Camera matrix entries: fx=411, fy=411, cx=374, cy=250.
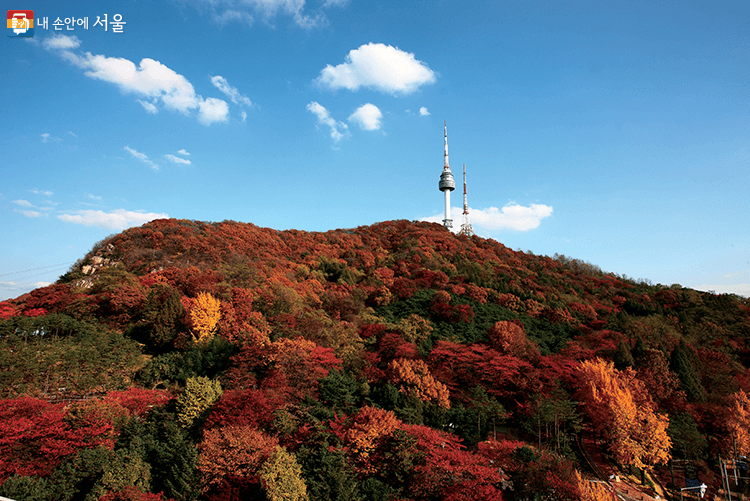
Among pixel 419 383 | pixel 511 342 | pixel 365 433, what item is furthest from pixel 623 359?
pixel 365 433

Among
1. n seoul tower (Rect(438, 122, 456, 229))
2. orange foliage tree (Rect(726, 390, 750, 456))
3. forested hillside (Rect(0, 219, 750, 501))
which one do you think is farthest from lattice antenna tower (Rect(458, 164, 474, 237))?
orange foliage tree (Rect(726, 390, 750, 456))

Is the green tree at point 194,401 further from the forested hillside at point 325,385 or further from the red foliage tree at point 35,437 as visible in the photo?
the red foliage tree at point 35,437

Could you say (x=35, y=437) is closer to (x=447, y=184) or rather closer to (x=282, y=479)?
(x=282, y=479)

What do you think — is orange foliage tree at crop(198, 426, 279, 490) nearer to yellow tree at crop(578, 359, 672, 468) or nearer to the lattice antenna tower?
yellow tree at crop(578, 359, 672, 468)

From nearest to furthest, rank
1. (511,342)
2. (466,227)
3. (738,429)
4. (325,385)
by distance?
(325,385) < (738,429) < (511,342) < (466,227)

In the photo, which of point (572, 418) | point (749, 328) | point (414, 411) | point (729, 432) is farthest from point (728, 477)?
point (749, 328)

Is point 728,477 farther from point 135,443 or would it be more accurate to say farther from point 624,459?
point 135,443
